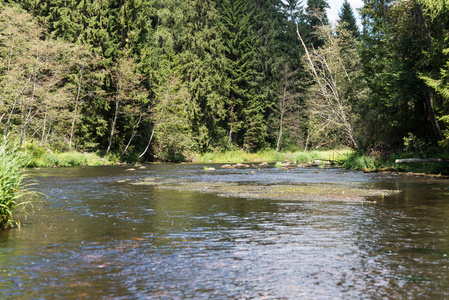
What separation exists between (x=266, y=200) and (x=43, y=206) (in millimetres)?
7922

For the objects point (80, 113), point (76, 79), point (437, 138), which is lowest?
point (437, 138)

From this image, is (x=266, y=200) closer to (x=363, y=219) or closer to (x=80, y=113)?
(x=363, y=219)

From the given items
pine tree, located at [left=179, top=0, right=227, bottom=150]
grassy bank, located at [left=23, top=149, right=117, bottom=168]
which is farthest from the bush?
pine tree, located at [left=179, top=0, right=227, bottom=150]

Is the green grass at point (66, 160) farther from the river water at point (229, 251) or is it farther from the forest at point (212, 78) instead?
the river water at point (229, 251)

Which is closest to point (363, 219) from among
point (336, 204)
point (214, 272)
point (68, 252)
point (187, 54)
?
point (336, 204)

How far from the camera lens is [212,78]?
6319 cm

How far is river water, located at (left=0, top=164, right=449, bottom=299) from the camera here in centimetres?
688

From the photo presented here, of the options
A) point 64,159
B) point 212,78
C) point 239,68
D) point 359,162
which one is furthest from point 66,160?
point 239,68

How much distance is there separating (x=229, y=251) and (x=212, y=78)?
5518cm

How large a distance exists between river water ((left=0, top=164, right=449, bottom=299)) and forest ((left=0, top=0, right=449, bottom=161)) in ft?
48.7

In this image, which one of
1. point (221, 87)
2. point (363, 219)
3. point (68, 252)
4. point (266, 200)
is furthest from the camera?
point (221, 87)

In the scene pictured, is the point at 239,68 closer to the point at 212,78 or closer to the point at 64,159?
the point at 212,78

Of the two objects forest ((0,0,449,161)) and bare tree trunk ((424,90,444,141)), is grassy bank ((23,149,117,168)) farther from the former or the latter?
bare tree trunk ((424,90,444,141))

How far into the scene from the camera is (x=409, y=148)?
31.2m
